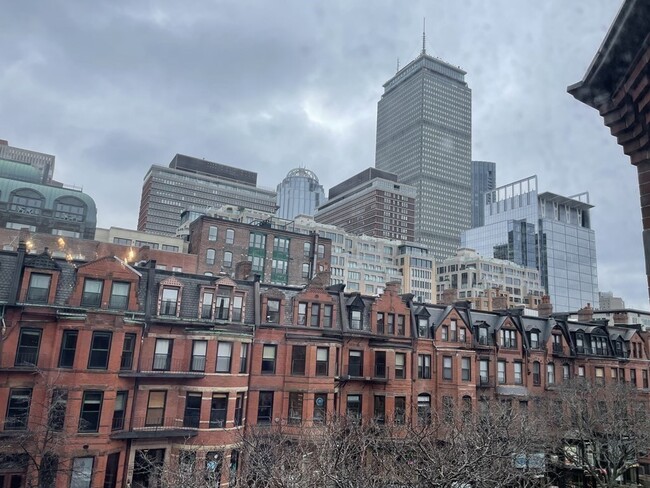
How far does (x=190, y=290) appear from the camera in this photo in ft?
112

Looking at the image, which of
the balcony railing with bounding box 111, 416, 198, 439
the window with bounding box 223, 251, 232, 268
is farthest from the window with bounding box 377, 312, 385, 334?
the window with bounding box 223, 251, 232, 268

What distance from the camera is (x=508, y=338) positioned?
46.8m

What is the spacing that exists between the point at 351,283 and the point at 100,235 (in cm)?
6957

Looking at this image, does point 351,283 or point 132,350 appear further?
point 351,283

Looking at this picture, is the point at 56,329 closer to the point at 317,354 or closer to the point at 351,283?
the point at 317,354

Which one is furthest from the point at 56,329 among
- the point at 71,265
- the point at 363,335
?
the point at 363,335

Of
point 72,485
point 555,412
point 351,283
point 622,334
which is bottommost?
point 72,485

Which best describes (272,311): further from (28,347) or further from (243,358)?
(28,347)

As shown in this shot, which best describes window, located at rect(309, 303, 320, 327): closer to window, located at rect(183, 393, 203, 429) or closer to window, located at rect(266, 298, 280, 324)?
window, located at rect(266, 298, 280, 324)

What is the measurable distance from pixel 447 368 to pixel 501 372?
22.3 feet

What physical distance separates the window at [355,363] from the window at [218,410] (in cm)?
988

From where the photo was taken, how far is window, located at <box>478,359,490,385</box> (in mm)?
44344

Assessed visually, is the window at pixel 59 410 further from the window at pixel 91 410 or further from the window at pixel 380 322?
the window at pixel 380 322

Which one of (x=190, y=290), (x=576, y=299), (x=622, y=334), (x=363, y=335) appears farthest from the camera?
(x=576, y=299)
